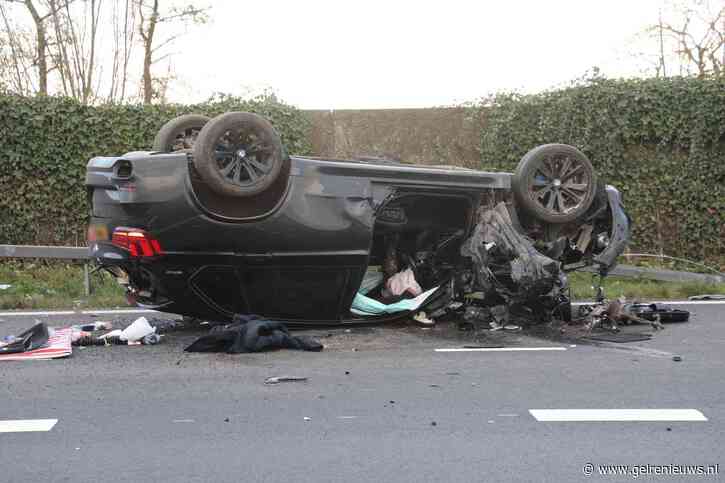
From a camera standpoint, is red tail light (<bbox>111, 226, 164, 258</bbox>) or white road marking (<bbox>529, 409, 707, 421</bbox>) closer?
white road marking (<bbox>529, 409, 707, 421</bbox>)

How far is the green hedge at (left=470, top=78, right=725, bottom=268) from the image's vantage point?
11.6 m

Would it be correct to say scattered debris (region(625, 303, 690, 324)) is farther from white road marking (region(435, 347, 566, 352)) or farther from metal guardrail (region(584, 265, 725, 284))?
metal guardrail (region(584, 265, 725, 284))

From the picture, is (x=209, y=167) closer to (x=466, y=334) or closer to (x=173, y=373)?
(x=173, y=373)

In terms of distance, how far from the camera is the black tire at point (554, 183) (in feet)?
23.6

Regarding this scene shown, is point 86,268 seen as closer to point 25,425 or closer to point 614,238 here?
point 25,425

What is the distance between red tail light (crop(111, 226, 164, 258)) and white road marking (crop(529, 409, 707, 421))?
3202 mm

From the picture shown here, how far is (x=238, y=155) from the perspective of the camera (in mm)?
6176

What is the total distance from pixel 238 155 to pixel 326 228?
965mm

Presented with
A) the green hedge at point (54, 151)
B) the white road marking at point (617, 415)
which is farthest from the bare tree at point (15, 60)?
the white road marking at point (617, 415)

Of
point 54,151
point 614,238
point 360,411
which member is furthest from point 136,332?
point 54,151

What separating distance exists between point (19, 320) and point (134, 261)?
2445 mm

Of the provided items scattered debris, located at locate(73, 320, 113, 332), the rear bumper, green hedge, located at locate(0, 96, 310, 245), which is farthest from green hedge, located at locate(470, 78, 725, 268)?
scattered debris, located at locate(73, 320, 113, 332)

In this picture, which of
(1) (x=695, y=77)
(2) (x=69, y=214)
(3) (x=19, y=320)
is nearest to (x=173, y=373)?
(3) (x=19, y=320)

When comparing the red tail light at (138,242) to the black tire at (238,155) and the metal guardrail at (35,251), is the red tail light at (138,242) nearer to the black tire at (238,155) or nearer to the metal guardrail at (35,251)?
the black tire at (238,155)
